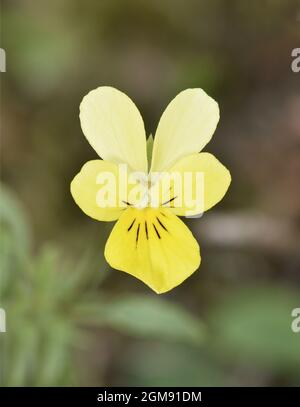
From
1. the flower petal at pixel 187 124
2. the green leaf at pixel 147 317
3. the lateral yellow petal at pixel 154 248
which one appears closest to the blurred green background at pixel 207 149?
the green leaf at pixel 147 317

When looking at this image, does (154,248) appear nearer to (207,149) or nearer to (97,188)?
(97,188)

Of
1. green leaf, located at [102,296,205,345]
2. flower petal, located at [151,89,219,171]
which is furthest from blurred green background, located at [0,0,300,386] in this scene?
flower petal, located at [151,89,219,171]

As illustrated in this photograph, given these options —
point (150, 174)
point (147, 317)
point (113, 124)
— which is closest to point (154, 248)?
point (150, 174)

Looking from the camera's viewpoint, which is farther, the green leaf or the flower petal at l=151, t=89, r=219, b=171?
the green leaf

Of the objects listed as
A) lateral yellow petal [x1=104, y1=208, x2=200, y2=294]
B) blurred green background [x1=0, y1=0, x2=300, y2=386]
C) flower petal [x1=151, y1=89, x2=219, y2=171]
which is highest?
blurred green background [x1=0, y1=0, x2=300, y2=386]

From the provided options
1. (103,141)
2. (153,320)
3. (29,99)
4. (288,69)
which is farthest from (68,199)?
(103,141)

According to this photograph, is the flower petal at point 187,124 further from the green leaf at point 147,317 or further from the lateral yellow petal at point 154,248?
the green leaf at point 147,317

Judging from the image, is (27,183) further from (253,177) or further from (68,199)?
(253,177)

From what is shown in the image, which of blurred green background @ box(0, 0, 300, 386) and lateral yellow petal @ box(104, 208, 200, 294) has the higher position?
blurred green background @ box(0, 0, 300, 386)

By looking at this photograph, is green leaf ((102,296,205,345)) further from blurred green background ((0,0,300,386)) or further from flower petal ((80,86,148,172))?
flower petal ((80,86,148,172))
